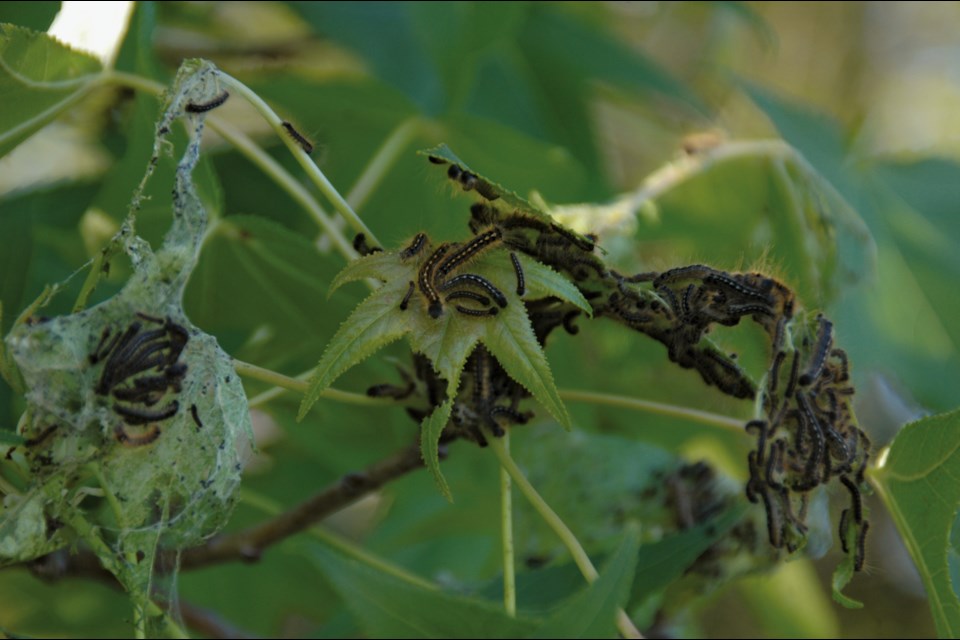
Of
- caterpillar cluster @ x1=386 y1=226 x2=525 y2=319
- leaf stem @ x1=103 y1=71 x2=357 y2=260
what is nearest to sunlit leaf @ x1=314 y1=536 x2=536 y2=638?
caterpillar cluster @ x1=386 y1=226 x2=525 y2=319

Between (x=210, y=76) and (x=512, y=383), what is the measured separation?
2.12 feet

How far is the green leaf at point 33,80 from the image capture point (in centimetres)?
155

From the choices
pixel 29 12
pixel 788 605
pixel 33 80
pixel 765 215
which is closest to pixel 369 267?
pixel 33 80

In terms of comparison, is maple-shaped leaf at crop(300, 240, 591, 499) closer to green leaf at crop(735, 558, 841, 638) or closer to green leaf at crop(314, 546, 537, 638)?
green leaf at crop(314, 546, 537, 638)

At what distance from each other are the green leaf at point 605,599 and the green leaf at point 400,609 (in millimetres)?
124

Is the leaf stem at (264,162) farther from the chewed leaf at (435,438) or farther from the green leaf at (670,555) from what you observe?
the green leaf at (670,555)

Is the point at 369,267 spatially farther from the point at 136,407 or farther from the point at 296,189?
the point at 296,189

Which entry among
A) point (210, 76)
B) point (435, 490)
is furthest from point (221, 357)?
point (435, 490)

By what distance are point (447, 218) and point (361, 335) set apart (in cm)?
104

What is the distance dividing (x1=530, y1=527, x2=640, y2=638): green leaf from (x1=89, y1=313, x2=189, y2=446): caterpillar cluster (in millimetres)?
546

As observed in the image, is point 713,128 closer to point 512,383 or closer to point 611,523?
point 611,523

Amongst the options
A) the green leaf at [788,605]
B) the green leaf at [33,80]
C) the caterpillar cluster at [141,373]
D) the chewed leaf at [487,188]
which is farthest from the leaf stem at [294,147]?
the green leaf at [788,605]

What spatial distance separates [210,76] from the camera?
1.35 metres

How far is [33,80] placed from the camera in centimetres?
162
